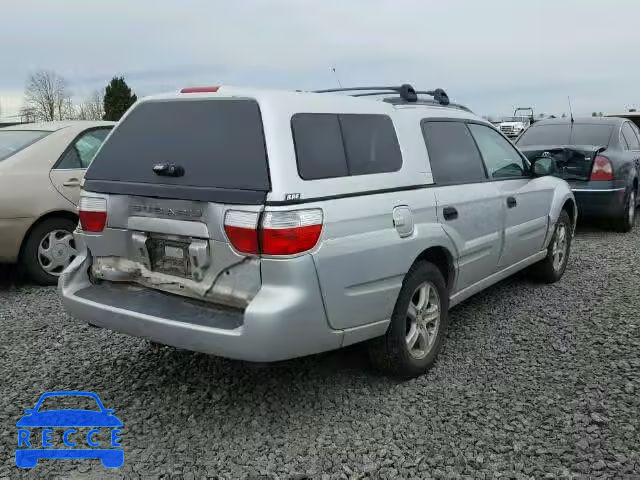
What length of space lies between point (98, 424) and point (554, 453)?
2.32m

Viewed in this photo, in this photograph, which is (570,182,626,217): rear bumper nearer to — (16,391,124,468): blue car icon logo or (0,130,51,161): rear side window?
(0,130,51,161): rear side window

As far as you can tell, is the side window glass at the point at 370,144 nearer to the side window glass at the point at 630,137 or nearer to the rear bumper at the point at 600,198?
the rear bumper at the point at 600,198

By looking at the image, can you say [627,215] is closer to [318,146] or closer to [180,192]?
[318,146]

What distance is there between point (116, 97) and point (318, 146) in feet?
126

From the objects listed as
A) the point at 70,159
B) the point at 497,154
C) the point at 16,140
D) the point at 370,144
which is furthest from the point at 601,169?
the point at 16,140

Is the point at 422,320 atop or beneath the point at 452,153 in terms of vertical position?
beneath

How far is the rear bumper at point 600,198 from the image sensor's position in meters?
8.14

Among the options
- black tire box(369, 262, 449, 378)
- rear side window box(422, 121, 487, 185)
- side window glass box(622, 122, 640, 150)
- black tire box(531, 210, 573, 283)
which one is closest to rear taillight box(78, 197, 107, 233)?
black tire box(369, 262, 449, 378)

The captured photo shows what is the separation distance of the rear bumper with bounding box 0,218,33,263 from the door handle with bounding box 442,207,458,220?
12.6ft

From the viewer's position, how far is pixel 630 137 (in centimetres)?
951

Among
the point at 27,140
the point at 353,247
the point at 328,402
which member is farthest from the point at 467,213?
the point at 27,140

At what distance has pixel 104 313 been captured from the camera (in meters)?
3.35

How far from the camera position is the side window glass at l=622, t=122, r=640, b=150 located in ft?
30.3

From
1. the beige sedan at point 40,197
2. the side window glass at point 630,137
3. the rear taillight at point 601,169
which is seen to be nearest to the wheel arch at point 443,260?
the beige sedan at point 40,197
